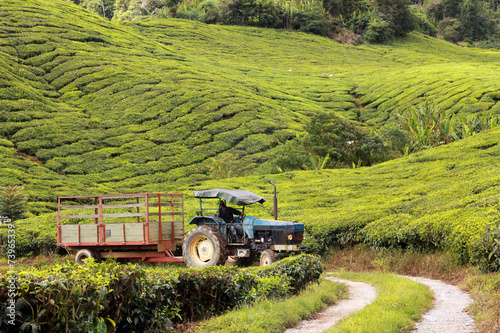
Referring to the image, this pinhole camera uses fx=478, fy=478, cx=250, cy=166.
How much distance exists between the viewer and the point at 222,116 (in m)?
47.4

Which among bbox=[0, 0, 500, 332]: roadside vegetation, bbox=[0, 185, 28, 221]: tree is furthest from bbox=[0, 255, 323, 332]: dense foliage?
bbox=[0, 185, 28, 221]: tree

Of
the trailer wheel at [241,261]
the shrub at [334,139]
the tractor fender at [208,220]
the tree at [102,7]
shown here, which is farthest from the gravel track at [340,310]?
the tree at [102,7]

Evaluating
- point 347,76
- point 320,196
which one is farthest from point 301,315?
→ point 347,76

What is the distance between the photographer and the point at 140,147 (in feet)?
135

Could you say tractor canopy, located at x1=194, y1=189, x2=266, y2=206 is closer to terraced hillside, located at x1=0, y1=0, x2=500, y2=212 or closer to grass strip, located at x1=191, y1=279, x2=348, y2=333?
grass strip, located at x1=191, y1=279, x2=348, y2=333

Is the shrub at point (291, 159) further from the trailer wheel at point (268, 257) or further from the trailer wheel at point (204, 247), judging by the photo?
the trailer wheel at point (268, 257)

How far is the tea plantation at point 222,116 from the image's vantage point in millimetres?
17078

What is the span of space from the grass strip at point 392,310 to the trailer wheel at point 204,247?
430 centimetres

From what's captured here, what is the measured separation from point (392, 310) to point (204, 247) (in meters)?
6.70

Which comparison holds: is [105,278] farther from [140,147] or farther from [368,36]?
[368,36]

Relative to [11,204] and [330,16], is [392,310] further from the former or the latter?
[330,16]

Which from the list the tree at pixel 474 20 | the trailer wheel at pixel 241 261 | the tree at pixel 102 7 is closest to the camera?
the trailer wheel at pixel 241 261

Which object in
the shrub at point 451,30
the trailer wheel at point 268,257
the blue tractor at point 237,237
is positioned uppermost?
the shrub at point 451,30

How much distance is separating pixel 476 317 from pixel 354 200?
13285mm
